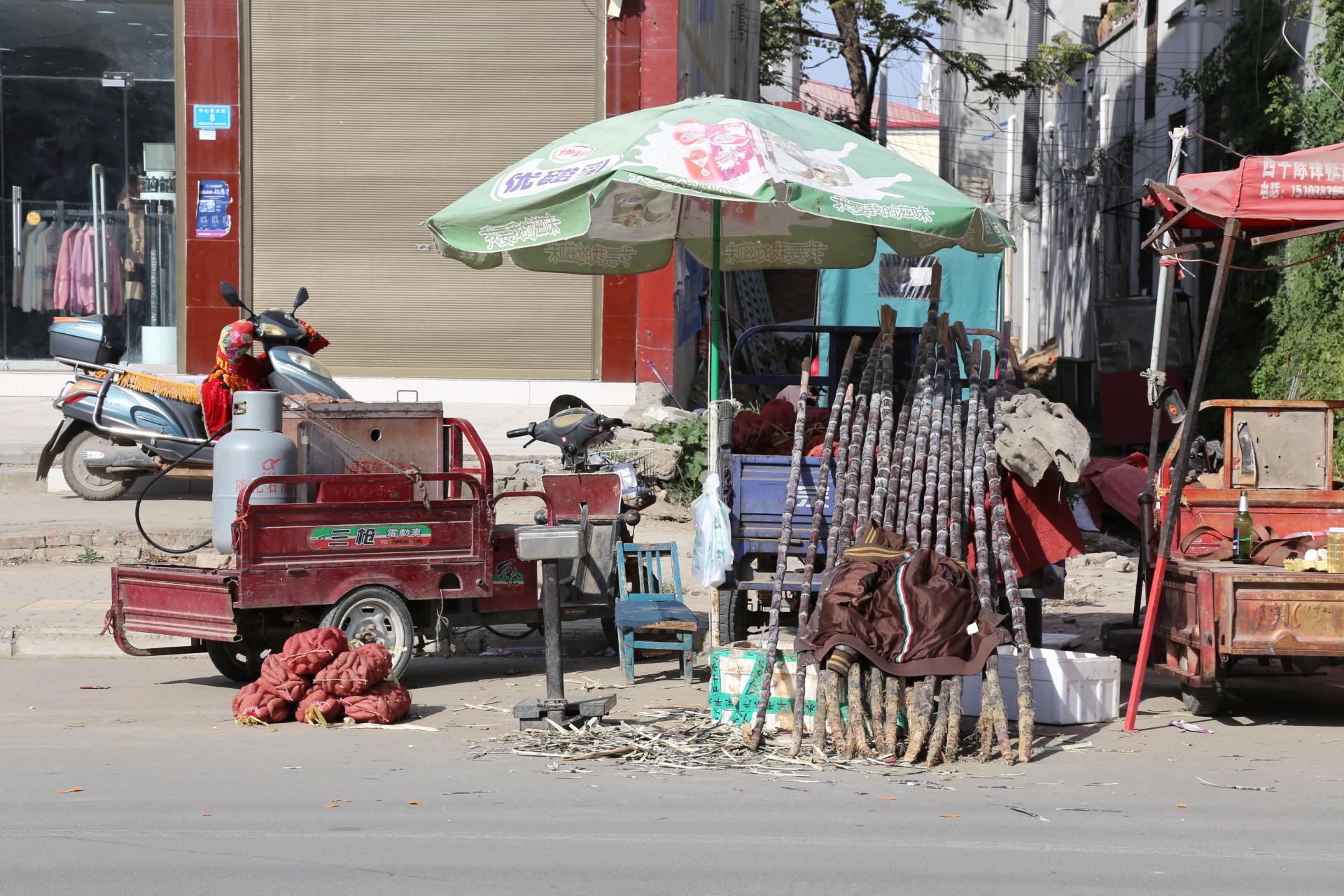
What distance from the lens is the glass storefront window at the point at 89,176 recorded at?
57.0 ft

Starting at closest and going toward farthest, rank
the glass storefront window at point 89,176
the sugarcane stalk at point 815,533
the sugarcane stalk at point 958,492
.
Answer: the sugarcane stalk at point 815,533 → the sugarcane stalk at point 958,492 → the glass storefront window at point 89,176

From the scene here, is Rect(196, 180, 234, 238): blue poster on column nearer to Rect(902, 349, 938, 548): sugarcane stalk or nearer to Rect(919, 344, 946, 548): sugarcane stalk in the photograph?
Rect(902, 349, 938, 548): sugarcane stalk

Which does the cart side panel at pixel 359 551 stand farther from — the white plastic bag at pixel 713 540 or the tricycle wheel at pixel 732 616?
the tricycle wheel at pixel 732 616

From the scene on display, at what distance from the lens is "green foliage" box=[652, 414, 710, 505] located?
1335cm

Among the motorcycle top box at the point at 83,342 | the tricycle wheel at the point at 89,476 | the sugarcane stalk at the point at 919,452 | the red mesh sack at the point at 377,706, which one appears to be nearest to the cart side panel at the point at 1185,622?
the sugarcane stalk at the point at 919,452

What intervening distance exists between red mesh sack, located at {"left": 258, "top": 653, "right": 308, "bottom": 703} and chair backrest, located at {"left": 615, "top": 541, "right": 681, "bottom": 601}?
217 cm

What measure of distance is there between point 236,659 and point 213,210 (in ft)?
34.1

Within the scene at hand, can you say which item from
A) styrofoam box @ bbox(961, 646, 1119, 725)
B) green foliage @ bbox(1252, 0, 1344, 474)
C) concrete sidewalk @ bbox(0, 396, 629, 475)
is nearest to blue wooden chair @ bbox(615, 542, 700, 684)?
styrofoam box @ bbox(961, 646, 1119, 725)

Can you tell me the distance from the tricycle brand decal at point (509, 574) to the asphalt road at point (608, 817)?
3.77ft

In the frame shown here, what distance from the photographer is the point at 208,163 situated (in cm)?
1706

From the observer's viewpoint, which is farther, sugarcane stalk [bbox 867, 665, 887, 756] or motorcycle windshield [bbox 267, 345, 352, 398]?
motorcycle windshield [bbox 267, 345, 352, 398]

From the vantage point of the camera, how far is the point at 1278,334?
1697 centimetres

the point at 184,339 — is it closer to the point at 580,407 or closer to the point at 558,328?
the point at 558,328

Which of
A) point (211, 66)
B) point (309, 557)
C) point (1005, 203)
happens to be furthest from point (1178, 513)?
point (1005, 203)
